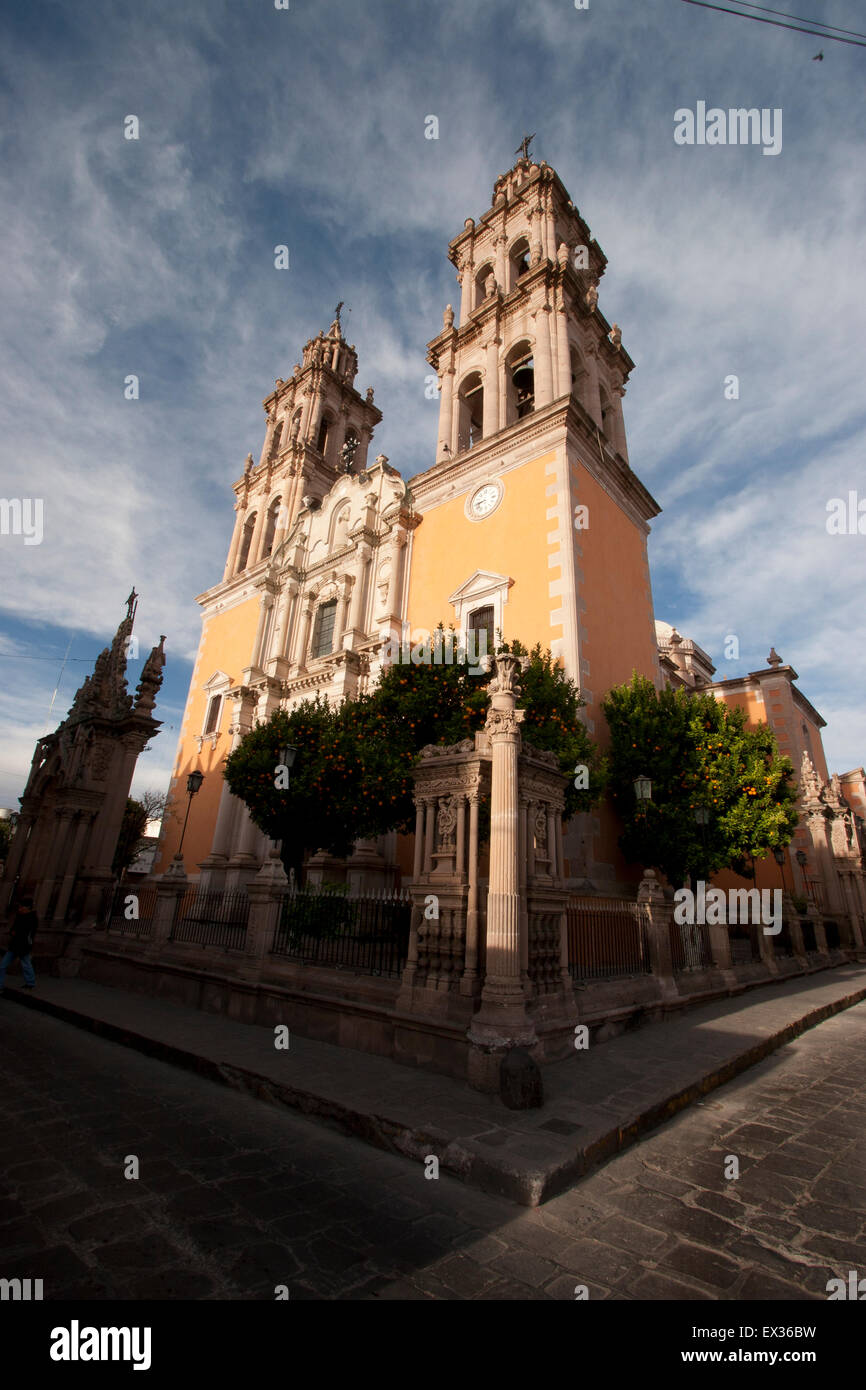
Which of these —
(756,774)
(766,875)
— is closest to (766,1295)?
(756,774)

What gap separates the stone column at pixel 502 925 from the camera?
529 centimetres

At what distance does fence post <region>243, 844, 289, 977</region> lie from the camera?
27.6 ft

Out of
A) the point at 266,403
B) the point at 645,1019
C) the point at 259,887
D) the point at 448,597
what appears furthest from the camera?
the point at 266,403

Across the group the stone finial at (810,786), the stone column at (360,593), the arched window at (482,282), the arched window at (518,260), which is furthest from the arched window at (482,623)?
the arched window at (482,282)

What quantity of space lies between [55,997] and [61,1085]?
4745mm

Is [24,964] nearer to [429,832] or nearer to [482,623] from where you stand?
[429,832]

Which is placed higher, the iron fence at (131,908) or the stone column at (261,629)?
the stone column at (261,629)

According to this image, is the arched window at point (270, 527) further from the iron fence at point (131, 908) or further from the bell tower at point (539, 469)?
the iron fence at point (131, 908)

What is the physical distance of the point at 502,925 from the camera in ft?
18.8

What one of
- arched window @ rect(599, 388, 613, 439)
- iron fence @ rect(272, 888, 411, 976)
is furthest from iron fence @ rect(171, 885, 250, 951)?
arched window @ rect(599, 388, 613, 439)

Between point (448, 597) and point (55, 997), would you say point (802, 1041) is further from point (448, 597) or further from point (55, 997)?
point (448, 597)

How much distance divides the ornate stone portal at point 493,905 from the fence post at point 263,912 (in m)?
2.95

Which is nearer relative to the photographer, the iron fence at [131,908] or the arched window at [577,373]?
the iron fence at [131,908]

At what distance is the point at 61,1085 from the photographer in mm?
5578
